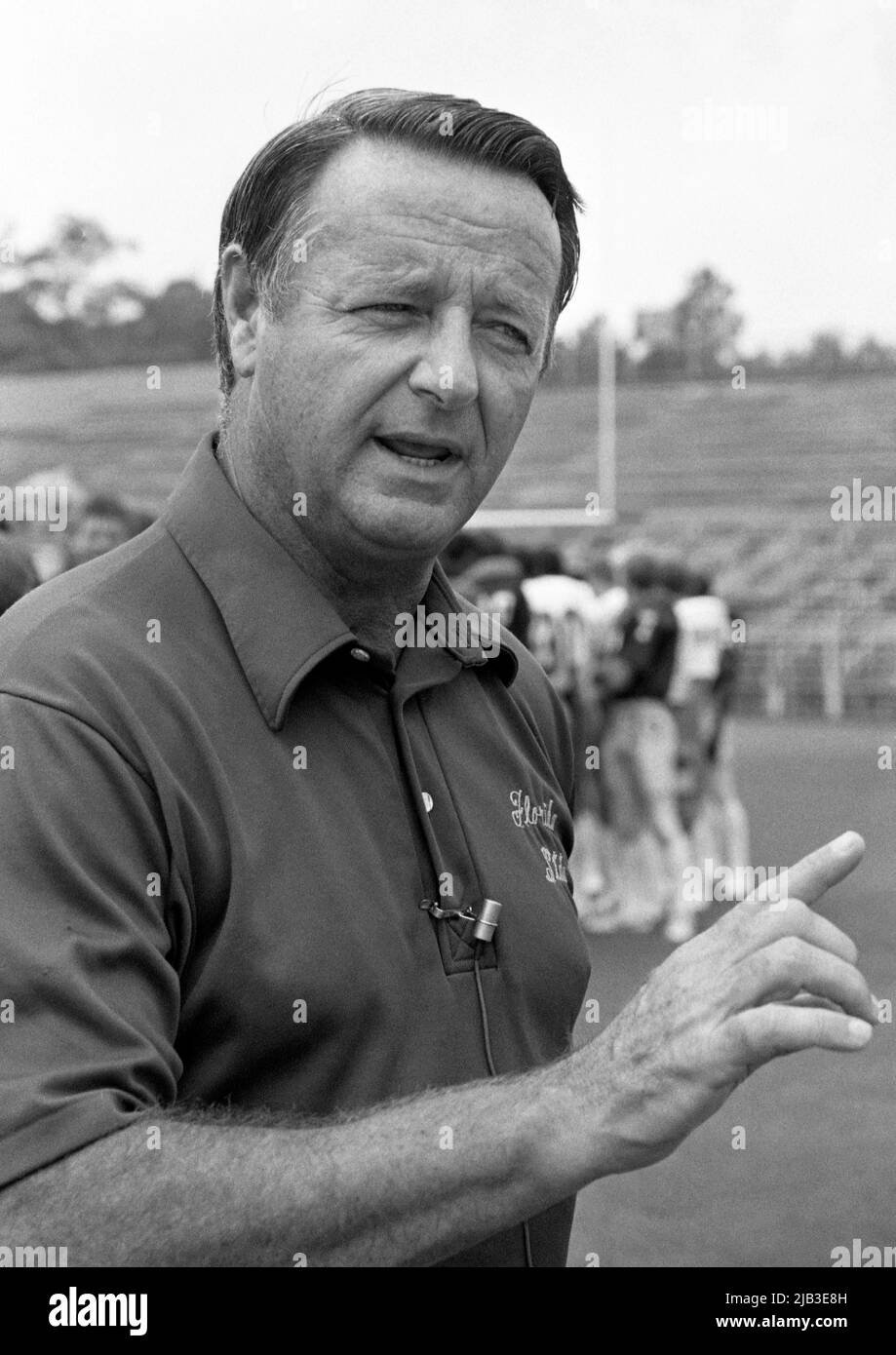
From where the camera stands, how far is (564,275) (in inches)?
78.4

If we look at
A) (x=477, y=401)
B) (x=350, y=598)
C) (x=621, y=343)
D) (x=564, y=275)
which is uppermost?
(x=621, y=343)

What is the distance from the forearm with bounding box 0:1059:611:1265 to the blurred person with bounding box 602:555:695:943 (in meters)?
6.77

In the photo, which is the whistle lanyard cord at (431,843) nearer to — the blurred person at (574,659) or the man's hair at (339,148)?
the man's hair at (339,148)

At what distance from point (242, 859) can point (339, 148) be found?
711mm

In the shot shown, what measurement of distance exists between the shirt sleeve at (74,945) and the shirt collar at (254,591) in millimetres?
228

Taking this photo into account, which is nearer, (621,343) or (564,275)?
(564,275)

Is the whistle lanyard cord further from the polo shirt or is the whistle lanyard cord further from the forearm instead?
the forearm

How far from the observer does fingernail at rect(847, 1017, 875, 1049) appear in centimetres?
133

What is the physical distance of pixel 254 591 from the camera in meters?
1.68

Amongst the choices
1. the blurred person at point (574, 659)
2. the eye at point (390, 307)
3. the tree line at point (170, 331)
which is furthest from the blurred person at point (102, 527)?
the tree line at point (170, 331)
